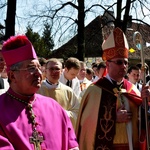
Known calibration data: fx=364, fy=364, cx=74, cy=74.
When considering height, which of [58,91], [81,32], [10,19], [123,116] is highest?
[10,19]

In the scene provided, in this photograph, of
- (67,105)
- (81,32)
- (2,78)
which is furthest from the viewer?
(81,32)

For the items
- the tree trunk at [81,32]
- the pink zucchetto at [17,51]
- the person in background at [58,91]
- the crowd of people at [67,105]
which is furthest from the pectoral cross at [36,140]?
the tree trunk at [81,32]

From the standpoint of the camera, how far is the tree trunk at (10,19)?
43.7 feet

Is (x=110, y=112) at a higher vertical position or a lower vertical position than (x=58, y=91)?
lower

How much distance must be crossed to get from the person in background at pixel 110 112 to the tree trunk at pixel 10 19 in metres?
8.91

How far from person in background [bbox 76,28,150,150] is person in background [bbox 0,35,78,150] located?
1397mm

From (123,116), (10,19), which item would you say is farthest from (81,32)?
(123,116)

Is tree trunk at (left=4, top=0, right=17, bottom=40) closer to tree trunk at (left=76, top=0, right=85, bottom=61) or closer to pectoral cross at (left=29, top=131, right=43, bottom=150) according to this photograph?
tree trunk at (left=76, top=0, right=85, bottom=61)

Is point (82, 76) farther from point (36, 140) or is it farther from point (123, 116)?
point (36, 140)

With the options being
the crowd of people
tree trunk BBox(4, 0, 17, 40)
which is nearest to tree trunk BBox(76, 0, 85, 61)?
tree trunk BBox(4, 0, 17, 40)

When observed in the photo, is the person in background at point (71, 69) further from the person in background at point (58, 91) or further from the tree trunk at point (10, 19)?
the tree trunk at point (10, 19)

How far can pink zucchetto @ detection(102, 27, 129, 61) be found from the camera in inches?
184

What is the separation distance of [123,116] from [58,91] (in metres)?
1.43

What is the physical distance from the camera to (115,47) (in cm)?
480
